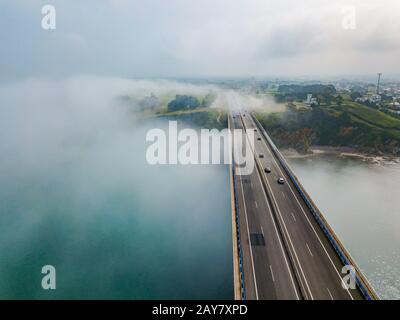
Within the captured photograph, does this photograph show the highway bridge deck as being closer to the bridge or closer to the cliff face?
the bridge

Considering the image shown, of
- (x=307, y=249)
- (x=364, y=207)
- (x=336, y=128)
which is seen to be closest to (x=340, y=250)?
(x=307, y=249)

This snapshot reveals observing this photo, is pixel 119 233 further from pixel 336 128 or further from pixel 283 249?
pixel 336 128

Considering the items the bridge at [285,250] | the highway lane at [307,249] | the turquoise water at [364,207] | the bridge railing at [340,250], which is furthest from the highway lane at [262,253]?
the turquoise water at [364,207]

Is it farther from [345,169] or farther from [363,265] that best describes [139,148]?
[363,265]

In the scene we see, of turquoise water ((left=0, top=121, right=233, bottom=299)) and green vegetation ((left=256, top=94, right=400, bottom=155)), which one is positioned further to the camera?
green vegetation ((left=256, top=94, right=400, bottom=155))

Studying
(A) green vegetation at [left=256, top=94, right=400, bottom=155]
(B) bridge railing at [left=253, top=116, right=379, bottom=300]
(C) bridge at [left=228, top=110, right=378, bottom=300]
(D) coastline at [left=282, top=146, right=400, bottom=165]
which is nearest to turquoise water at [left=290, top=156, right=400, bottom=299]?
(D) coastline at [left=282, top=146, right=400, bottom=165]

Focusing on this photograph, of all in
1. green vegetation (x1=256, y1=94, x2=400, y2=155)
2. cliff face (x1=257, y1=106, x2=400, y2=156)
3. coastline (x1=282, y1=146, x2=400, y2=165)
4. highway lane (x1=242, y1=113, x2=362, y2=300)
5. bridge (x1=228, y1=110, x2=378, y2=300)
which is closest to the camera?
bridge (x1=228, y1=110, x2=378, y2=300)
